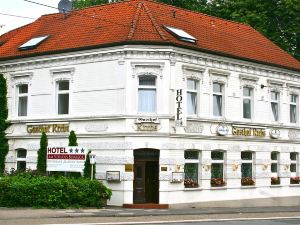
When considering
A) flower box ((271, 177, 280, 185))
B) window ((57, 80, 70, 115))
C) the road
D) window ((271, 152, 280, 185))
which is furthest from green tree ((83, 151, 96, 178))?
window ((271, 152, 280, 185))

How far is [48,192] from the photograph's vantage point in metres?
27.9

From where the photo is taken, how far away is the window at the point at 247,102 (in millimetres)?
35625

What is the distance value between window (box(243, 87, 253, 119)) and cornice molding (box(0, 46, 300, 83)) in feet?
3.10

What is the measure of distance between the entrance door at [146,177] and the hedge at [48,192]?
86.0 inches

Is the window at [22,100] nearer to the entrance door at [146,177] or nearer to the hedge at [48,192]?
the hedge at [48,192]

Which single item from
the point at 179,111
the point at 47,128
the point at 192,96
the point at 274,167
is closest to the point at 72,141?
the point at 47,128

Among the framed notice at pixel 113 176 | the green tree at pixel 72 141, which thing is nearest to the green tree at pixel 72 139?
the green tree at pixel 72 141

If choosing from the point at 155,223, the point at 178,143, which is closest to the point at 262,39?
the point at 178,143

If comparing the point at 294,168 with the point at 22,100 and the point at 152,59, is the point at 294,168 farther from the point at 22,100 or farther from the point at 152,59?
the point at 22,100

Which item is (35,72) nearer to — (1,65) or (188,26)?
(1,65)

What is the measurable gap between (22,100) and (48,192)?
8.85 metres

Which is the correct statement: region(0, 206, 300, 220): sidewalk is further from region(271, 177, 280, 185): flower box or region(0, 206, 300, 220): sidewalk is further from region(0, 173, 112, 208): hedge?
region(271, 177, 280, 185): flower box

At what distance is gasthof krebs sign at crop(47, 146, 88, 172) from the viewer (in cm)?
3026

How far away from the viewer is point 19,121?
34781 millimetres
